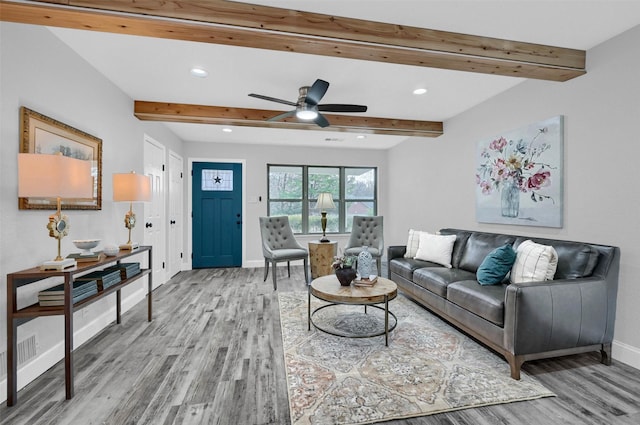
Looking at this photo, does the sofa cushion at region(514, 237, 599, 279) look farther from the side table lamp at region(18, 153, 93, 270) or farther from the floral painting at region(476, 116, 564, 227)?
the side table lamp at region(18, 153, 93, 270)

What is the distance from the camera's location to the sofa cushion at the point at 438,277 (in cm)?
287

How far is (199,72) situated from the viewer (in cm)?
286

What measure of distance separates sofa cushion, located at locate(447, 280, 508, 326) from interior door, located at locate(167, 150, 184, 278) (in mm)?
4335

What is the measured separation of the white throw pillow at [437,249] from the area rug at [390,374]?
83 cm

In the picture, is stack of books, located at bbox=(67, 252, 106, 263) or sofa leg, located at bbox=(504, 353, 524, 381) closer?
sofa leg, located at bbox=(504, 353, 524, 381)

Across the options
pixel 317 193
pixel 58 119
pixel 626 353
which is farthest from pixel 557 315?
pixel 317 193

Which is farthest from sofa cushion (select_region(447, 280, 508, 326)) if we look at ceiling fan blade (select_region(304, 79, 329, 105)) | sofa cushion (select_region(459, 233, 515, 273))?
ceiling fan blade (select_region(304, 79, 329, 105))

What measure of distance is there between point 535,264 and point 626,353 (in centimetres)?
88

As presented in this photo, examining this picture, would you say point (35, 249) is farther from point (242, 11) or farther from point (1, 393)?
point (242, 11)

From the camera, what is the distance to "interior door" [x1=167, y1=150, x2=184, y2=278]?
16.4ft

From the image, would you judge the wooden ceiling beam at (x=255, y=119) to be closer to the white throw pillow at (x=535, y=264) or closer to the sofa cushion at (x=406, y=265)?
A: the sofa cushion at (x=406, y=265)

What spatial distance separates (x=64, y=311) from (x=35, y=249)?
0.57 m

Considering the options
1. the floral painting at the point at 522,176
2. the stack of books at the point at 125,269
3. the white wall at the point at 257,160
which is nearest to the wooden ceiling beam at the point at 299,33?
the floral painting at the point at 522,176

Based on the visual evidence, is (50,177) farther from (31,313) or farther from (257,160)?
(257,160)
